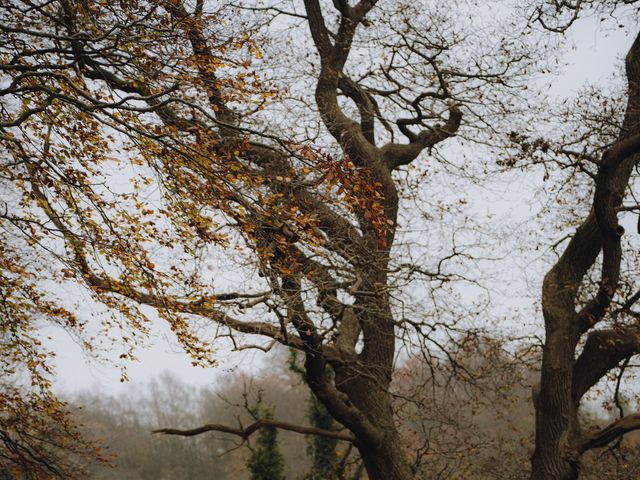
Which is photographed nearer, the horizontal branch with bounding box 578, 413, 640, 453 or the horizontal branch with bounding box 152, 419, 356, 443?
the horizontal branch with bounding box 578, 413, 640, 453

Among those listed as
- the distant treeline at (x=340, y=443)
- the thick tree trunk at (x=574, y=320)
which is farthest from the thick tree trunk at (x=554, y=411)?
the distant treeline at (x=340, y=443)

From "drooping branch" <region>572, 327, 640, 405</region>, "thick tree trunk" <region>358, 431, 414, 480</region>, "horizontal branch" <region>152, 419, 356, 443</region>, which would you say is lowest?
"thick tree trunk" <region>358, 431, 414, 480</region>

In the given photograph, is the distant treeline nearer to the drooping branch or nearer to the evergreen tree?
the evergreen tree

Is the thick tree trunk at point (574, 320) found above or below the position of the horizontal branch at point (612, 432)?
above

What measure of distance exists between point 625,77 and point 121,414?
134 ft

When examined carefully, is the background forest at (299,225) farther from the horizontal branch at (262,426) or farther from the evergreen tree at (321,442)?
the evergreen tree at (321,442)

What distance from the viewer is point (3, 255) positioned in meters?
6.83

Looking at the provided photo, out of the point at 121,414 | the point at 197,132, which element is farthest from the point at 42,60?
the point at 121,414

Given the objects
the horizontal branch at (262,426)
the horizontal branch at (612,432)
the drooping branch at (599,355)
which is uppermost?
Result: the drooping branch at (599,355)

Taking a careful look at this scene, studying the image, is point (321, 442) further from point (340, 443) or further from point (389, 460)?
point (389, 460)

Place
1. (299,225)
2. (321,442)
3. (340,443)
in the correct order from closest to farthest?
(299,225) → (321,442) → (340,443)

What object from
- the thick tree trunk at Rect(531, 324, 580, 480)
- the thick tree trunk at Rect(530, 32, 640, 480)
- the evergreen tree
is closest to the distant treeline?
the evergreen tree

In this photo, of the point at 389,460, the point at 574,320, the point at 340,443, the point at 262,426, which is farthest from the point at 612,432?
the point at 340,443

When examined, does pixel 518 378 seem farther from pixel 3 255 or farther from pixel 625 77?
pixel 3 255
